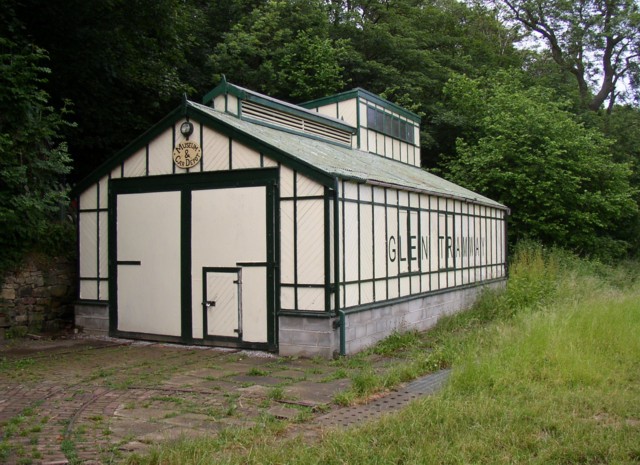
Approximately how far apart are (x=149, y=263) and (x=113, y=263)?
104cm

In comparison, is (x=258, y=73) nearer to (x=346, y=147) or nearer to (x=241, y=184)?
(x=346, y=147)

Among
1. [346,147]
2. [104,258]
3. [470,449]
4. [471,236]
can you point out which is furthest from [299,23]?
[470,449]

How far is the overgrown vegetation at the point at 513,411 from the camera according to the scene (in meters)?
5.25

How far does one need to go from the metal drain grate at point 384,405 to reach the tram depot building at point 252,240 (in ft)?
7.93

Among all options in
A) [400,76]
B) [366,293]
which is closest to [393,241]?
[366,293]

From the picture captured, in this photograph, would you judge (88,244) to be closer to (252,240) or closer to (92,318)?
(92,318)

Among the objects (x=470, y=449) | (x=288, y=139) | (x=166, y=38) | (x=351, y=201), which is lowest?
(x=470, y=449)

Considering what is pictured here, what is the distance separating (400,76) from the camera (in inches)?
1109

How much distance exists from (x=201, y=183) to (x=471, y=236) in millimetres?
8436

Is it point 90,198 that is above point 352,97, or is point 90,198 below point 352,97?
below

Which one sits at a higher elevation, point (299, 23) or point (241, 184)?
point (299, 23)

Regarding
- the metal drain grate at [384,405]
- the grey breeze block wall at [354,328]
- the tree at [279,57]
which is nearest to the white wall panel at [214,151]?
the grey breeze block wall at [354,328]

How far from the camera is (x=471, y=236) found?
17.3 meters

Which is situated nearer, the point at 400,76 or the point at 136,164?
the point at 136,164
